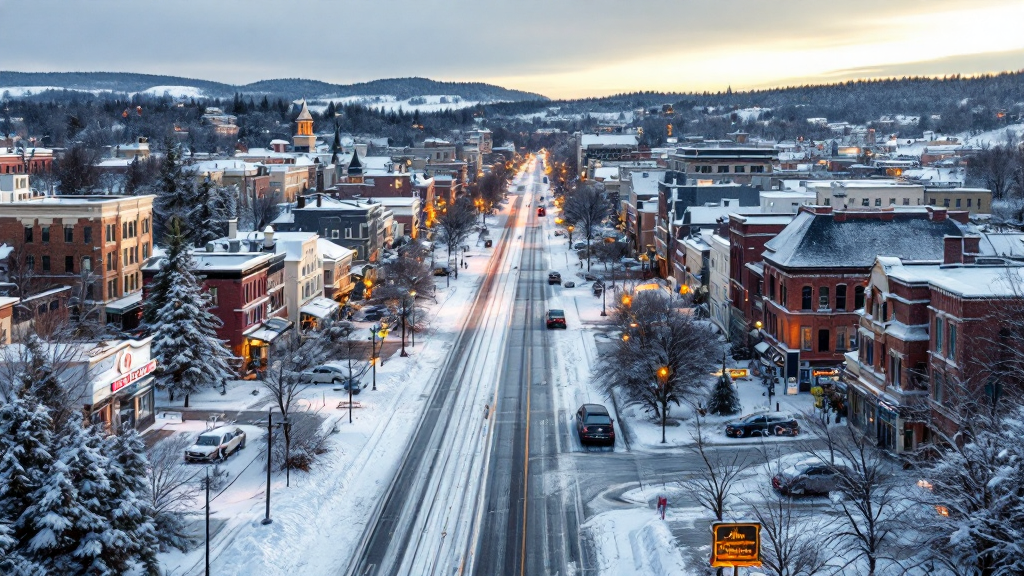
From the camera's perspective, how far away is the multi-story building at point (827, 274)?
52719 mm

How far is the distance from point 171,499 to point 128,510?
591 cm

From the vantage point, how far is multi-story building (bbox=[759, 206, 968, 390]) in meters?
52.7

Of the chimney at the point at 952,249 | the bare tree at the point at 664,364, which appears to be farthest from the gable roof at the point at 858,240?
the bare tree at the point at 664,364

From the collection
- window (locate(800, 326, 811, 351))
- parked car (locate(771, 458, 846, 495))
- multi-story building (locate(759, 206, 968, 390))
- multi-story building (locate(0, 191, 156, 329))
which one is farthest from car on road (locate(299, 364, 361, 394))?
parked car (locate(771, 458, 846, 495))

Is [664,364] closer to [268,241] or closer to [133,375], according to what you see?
[133,375]

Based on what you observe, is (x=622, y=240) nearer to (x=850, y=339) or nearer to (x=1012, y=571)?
(x=850, y=339)

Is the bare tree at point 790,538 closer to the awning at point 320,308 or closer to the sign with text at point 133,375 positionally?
the sign with text at point 133,375

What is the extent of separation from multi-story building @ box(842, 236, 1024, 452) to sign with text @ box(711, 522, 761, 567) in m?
12.1

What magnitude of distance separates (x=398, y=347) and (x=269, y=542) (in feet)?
111

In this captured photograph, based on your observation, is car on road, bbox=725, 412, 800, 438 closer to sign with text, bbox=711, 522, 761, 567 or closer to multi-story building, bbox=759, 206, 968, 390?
multi-story building, bbox=759, 206, 968, 390

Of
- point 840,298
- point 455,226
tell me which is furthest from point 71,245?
point 455,226

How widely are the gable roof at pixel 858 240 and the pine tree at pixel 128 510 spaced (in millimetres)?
35196

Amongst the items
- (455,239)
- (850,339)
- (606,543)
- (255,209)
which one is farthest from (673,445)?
(255,209)

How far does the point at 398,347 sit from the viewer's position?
64688 mm
